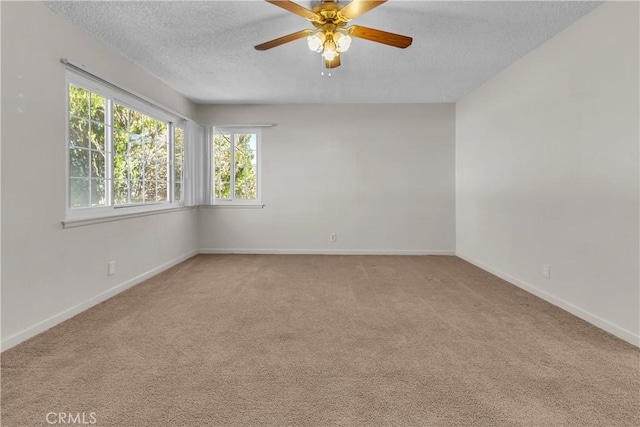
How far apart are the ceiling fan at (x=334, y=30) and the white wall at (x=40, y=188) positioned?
5.06 ft

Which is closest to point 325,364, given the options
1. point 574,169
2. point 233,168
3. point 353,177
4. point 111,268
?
point 111,268

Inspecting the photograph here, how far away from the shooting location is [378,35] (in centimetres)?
231

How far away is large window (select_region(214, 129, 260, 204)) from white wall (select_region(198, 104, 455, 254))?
0.17m

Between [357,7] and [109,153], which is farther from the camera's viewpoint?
[109,153]

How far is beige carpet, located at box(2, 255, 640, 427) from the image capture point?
1490 mm

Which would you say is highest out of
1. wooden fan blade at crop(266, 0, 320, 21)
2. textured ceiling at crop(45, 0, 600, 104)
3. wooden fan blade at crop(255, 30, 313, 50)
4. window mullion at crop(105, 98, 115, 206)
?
textured ceiling at crop(45, 0, 600, 104)

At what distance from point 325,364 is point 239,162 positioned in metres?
4.18

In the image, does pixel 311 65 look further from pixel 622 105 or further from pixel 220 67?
Result: pixel 622 105

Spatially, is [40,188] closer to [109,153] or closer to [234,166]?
[109,153]

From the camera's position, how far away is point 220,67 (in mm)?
3699

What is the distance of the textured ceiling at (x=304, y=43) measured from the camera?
2.52 m

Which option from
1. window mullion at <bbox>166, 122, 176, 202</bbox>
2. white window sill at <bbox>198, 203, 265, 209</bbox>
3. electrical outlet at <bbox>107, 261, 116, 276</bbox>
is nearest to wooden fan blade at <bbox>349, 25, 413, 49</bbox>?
electrical outlet at <bbox>107, 261, 116, 276</bbox>

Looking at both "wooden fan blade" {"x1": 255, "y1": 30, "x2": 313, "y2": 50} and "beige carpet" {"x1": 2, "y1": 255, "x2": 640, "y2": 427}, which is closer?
"beige carpet" {"x1": 2, "y1": 255, "x2": 640, "y2": 427}

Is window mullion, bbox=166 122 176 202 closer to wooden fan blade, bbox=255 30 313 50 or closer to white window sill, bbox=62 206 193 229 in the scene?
white window sill, bbox=62 206 193 229
